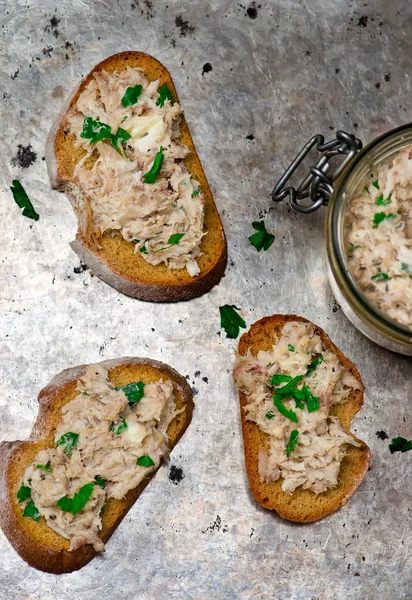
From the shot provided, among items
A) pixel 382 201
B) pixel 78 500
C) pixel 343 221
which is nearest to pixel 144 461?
pixel 78 500

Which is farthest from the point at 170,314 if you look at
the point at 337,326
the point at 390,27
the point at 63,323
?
the point at 390,27

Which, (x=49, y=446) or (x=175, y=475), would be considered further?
(x=175, y=475)

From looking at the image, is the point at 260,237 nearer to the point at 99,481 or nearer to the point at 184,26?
the point at 184,26

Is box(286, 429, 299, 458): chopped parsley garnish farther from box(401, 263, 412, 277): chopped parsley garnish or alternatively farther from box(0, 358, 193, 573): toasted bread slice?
box(401, 263, 412, 277): chopped parsley garnish

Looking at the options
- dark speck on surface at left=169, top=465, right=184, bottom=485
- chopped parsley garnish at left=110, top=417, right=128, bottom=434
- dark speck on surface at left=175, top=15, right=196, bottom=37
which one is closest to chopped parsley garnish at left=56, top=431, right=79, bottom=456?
chopped parsley garnish at left=110, top=417, right=128, bottom=434

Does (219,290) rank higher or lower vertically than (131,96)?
lower

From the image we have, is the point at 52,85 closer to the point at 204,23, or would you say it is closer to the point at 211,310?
the point at 204,23

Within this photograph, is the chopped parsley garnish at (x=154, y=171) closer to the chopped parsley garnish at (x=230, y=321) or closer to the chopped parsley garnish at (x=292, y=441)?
the chopped parsley garnish at (x=230, y=321)
